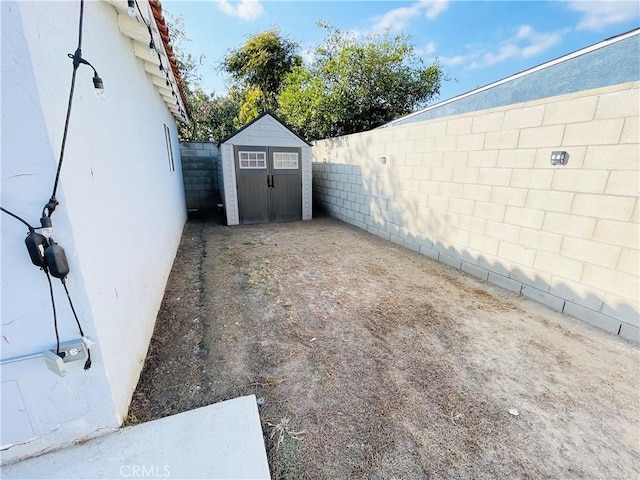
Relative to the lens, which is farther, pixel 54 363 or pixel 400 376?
pixel 400 376

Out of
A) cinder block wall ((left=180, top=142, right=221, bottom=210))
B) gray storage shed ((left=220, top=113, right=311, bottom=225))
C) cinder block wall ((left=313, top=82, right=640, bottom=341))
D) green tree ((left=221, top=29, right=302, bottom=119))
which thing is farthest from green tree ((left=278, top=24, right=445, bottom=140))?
cinder block wall ((left=313, top=82, right=640, bottom=341))

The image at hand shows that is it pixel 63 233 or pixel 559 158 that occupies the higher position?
pixel 559 158

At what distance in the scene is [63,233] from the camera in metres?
1.15

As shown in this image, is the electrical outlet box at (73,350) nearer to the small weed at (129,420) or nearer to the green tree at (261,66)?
the small weed at (129,420)

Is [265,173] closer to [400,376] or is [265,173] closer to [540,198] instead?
[540,198]

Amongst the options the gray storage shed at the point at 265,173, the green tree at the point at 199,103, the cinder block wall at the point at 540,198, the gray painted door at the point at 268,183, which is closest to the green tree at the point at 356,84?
the gray storage shed at the point at 265,173

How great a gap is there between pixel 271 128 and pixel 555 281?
596 cm

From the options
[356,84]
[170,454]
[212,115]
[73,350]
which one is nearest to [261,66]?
[212,115]

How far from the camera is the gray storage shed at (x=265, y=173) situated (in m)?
6.33

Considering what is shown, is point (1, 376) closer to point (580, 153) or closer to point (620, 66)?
point (580, 153)

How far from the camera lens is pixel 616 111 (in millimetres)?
2334

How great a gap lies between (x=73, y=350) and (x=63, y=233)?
541 mm

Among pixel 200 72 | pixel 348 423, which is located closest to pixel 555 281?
pixel 348 423

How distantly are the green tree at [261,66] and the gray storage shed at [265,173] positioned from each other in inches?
261
